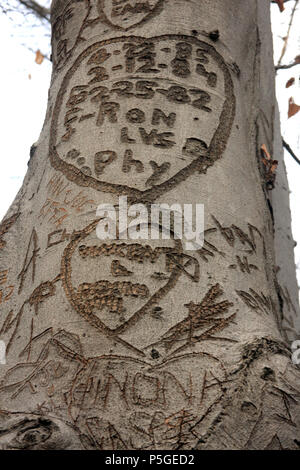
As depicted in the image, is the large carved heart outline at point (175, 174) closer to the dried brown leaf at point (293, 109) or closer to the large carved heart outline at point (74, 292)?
the large carved heart outline at point (74, 292)

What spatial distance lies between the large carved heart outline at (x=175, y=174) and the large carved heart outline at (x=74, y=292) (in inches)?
3.1

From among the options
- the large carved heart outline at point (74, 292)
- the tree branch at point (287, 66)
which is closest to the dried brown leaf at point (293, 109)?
the tree branch at point (287, 66)

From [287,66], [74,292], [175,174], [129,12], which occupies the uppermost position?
[287,66]

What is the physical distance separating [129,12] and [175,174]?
381 mm

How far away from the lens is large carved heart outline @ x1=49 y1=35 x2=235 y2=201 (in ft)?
3.70

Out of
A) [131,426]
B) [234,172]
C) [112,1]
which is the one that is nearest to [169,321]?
[131,426]

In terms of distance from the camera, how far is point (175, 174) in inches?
45.3

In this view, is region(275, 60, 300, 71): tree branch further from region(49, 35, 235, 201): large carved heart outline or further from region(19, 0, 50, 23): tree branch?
region(49, 35, 235, 201): large carved heart outline

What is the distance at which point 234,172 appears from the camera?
48.2 inches

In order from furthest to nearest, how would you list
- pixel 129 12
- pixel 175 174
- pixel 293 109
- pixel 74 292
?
pixel 293 109
pixel 129 12
pixel 175 174
pixel 74 292

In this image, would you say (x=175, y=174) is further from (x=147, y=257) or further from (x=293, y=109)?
(x=293, y=109)

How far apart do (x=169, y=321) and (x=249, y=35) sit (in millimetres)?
738

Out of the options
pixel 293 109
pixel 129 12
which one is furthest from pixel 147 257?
pixel 293 109
